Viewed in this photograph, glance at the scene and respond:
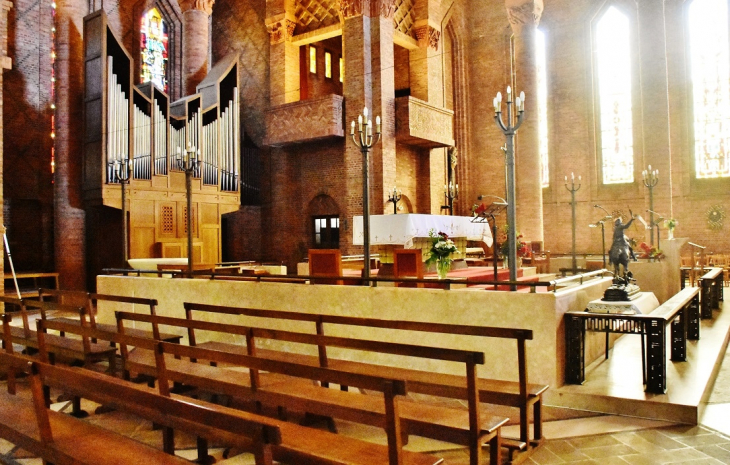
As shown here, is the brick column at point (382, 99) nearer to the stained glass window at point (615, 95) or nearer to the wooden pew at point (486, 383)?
the stained glass window at point (615, 95)

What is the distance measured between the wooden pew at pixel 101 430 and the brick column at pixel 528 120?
14.7 metres

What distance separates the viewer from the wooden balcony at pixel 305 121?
48.1ft

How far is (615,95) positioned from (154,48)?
15.1 metres

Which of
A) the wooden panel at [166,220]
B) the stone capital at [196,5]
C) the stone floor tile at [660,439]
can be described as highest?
the stone capital at [196,5]

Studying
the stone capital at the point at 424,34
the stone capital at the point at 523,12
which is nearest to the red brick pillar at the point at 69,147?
the stone capital at the point at 424,34

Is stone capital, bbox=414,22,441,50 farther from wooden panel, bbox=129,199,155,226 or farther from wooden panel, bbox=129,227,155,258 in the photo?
wooden panel, bbox=129,227,155,258

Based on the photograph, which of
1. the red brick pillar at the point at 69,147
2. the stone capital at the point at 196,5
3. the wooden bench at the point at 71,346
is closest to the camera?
the wooden bench at the point at 71,346

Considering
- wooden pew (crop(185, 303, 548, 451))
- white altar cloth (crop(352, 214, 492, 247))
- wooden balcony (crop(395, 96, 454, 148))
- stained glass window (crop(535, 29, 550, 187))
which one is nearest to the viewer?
wooden pew (crop(185, 303, 548, 451))

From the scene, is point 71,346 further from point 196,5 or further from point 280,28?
point 196,5

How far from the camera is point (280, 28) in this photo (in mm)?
16219

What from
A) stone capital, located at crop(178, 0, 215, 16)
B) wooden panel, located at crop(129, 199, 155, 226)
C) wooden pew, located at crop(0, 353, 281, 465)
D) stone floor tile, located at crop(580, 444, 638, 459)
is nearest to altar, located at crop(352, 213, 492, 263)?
stone floor tile, located at crop(580, 444, 638, 459)

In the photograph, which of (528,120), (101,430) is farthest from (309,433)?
(528,120)

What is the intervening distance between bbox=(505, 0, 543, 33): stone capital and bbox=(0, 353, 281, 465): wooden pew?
15.9m

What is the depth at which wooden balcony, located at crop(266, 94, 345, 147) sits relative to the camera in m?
14.7
